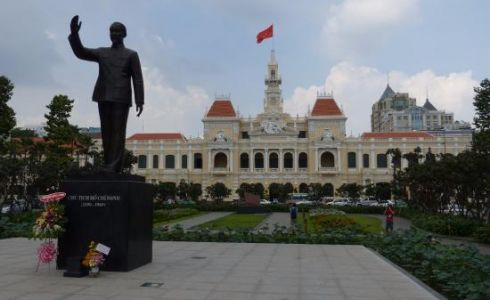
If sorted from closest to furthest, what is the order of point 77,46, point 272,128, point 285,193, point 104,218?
1. point 104,218
2. point 77,46
3. point 285,193
4. point 272,128

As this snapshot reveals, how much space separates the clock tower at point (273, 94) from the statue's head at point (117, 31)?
6849 cm

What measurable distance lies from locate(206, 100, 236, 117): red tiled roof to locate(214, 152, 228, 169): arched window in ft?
21.5

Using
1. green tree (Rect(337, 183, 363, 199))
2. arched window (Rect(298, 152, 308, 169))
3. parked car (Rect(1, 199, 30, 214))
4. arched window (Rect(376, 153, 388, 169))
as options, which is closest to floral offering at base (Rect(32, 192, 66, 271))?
parked car (Rect(1, 199, 30, 214))

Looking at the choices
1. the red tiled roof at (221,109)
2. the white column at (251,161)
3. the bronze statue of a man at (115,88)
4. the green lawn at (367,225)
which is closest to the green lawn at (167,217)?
the green lawn at (367,225)

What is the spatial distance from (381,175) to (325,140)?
379 inches

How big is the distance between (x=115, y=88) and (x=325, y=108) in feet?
229

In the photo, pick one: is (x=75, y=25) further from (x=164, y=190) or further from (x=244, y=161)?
(x=244, y=161)

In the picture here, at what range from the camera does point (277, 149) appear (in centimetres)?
7369

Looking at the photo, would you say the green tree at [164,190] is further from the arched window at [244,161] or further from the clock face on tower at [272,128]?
the clock face on tower at [272,128]

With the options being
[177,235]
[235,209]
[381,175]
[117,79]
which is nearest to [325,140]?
[381,175]

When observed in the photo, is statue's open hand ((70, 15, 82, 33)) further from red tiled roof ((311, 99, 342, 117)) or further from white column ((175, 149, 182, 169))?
red tiled roof ((311, 99, 342, 117))

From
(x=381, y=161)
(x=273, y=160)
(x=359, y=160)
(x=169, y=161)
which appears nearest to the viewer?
(x=381, y=161)

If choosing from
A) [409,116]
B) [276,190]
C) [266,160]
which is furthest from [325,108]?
[409,116]

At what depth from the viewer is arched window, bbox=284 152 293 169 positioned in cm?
7489
